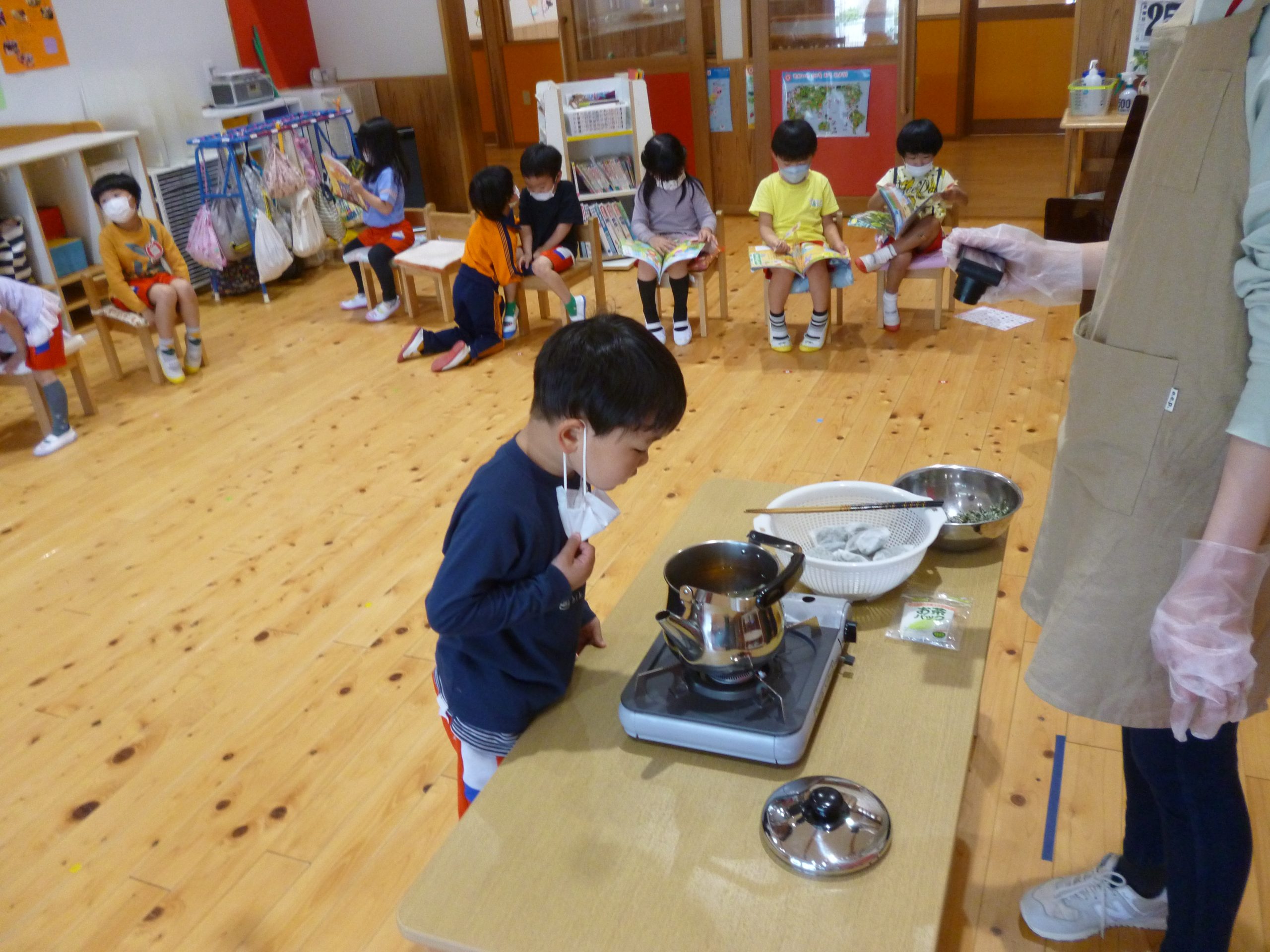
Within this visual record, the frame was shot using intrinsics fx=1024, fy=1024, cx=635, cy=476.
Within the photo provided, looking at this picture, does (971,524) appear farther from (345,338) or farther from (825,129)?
(825,129)

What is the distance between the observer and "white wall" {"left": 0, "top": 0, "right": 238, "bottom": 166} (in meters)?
5.12

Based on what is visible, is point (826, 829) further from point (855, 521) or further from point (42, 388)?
point (42, 388)

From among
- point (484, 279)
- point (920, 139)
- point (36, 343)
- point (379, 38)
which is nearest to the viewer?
point (36, 343)

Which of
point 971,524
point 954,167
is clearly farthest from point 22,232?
point 954,167

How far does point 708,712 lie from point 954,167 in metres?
6.65

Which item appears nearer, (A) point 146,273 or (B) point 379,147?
(A) point 146,273

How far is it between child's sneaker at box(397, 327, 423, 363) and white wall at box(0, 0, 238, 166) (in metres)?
2.37

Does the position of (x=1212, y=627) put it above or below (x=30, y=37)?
below

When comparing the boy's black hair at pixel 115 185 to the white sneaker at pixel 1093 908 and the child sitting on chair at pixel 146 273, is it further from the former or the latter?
the white sneaker at pixel 1093 908

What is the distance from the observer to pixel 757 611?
1.22 m

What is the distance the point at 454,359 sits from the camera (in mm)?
4293

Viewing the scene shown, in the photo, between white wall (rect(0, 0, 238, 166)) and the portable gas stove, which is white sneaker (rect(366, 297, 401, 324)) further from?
the portable gas stove

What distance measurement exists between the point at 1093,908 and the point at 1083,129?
3.82 m

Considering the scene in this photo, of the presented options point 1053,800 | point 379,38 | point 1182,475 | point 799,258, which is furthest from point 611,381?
point 379,38
